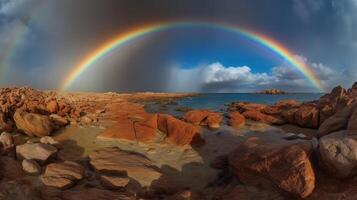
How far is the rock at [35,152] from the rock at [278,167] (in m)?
5.94

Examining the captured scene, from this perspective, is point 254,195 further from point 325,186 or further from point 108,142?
point 108,142

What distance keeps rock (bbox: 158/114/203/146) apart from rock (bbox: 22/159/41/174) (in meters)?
6.59

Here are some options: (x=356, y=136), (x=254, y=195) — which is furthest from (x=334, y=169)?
(x=254, y=195)

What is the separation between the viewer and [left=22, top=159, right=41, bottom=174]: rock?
27.3 feet

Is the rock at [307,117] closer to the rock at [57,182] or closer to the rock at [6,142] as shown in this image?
the rock at [57,182]

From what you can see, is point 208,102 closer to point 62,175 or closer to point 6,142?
point 6,142

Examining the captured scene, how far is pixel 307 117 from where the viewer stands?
64.0ft

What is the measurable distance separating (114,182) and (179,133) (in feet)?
21.3

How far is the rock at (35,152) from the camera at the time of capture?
30.5 ft

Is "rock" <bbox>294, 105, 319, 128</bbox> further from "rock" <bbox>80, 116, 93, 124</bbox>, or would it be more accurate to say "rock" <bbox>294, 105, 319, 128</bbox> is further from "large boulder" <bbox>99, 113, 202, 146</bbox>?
"rock" <bbox>80, 116, 93, 124</bbox>

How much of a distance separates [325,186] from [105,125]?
42.7 feet

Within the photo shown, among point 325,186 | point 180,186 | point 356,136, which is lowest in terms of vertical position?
point 180,186

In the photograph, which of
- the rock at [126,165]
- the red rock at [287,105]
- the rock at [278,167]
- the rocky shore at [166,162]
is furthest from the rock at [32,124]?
the red rock at [287,105]

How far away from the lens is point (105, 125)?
17.5 metres
